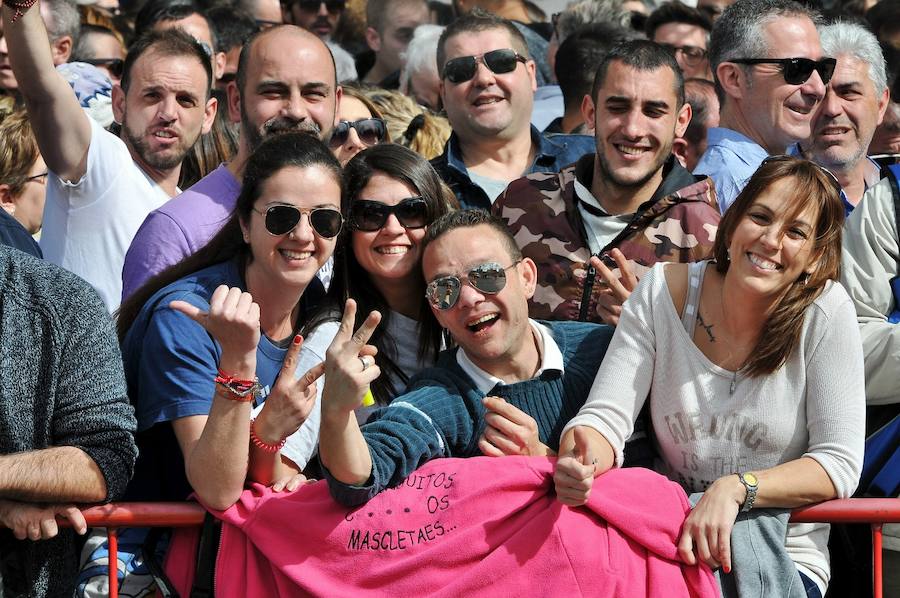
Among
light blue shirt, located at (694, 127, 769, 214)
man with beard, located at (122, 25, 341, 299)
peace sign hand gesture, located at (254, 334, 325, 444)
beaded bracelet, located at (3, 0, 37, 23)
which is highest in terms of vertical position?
beaded bracelet, located at (3, 0, 37, 23)

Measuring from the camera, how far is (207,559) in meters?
3.79

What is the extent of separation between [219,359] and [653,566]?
1.42m

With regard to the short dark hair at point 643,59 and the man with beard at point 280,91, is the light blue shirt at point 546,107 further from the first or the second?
the short dark hair at point 643,59

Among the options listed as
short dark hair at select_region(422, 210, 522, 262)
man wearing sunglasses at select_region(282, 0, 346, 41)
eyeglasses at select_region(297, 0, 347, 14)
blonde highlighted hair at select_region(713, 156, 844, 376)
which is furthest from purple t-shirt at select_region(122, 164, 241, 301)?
eyeglasses at select_region(297, 0, 347, 14)

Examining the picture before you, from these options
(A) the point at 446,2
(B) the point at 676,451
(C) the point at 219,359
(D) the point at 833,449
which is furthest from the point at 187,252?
(A) the point at 446,2

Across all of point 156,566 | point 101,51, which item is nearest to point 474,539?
point 156,566

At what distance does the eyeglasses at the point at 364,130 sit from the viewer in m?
A: 5.72

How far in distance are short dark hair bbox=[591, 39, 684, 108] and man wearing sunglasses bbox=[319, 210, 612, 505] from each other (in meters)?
1.19

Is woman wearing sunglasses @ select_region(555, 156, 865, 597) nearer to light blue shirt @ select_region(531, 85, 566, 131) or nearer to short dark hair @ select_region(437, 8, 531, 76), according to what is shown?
short dark hair @ select_region(437, 8, 531, 76)

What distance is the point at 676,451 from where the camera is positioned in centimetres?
395

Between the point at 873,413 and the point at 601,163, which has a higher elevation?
the point at 601,163

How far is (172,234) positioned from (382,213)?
0.80 m

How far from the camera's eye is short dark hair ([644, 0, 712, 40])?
8.22m

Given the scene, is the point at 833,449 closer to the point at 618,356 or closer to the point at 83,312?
the point at 618,356
